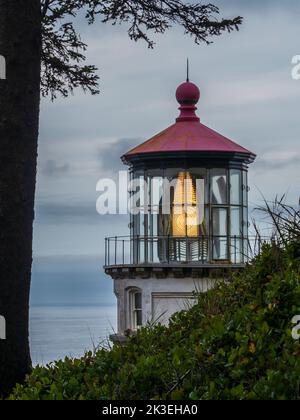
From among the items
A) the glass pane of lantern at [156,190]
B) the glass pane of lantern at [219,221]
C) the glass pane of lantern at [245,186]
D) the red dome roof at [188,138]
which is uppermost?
the red dome roof at [188,138]

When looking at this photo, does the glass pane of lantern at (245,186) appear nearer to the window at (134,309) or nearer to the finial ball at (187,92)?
the finial ball at (187,92)

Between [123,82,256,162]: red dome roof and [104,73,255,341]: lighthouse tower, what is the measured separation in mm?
20

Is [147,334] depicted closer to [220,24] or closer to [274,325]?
[274,325]

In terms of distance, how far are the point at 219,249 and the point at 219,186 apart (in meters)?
1.30

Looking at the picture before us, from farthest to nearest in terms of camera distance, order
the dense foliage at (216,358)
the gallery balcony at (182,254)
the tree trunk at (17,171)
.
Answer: the gallery balcony at (182,254) < the tree trunk at (17,171) < the dense foliage at (216,358)

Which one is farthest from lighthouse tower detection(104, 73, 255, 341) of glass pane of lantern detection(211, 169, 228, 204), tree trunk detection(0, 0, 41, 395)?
tree trunk detection(0, 0, 41, 395)

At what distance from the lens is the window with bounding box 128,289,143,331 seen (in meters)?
21.4

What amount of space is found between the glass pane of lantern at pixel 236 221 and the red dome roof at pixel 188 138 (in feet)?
3.93

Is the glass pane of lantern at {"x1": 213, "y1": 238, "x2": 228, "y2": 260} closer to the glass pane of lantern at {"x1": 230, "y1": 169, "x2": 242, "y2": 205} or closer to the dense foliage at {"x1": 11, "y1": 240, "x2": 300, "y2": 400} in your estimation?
the glass pane of lantern at {"x1": 230, "y1": 169, "x2": 242, "y2": 205}

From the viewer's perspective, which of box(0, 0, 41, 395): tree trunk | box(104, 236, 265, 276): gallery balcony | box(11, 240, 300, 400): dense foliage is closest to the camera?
box(11, 240, 300, 400): dense foliage

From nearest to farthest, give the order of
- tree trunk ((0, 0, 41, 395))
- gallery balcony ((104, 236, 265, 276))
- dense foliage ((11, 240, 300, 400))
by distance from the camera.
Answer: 1. dense foliage ((11, 240, 300, 400))
2. tree trunk ((0, 0, 41, 395))
3. gallery balcony ((104, 236, 265, 276))

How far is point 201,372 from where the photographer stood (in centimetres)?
635

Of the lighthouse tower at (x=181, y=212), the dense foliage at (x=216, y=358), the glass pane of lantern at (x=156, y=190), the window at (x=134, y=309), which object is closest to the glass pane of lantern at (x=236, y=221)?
the lighthouse tower at (x=181, y=212)

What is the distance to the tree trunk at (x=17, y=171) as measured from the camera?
28.7 ft
